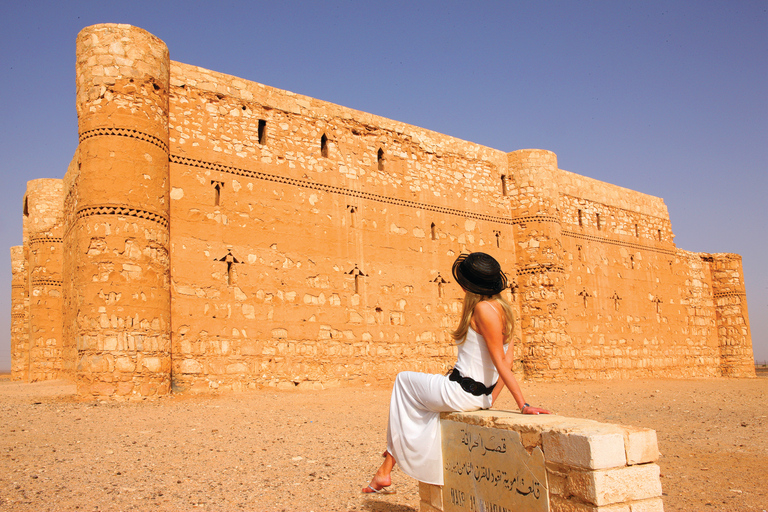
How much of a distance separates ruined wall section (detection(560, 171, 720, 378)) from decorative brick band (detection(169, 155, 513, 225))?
3.48 metres

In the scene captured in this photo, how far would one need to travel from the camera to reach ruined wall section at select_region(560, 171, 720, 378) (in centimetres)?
Result: 1862

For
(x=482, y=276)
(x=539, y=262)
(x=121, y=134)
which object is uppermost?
(x=121, y=134)

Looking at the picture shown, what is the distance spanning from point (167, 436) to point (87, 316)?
371 cm

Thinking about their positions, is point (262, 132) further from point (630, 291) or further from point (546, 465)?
point (630, 291)

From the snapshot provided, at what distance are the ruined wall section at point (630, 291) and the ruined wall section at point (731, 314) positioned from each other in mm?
474

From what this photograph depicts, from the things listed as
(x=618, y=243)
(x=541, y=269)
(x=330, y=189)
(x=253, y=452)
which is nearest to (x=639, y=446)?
(x=253, y=452)

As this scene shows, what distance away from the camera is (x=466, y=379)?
3.88m

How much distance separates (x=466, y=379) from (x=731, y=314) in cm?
2398

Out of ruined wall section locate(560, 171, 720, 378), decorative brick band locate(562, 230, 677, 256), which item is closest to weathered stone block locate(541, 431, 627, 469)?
ruined wall section locate(560, 171, 720, 378)

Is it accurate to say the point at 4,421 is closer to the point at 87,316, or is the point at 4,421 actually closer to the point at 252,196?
the point at 87,316

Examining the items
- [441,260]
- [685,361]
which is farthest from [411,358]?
[685,361]

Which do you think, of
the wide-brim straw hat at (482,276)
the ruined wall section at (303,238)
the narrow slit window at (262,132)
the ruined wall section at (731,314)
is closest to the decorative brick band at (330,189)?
the ruined wall section at (303,238)

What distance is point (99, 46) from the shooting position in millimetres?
10805

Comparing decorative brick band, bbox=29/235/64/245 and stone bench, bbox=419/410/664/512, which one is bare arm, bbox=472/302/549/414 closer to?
stone bench, bbox=419/410/664/512
